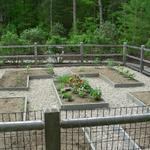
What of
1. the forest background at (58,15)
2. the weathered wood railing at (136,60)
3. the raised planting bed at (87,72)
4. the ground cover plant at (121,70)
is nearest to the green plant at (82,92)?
the ground cover plant at (121,70)

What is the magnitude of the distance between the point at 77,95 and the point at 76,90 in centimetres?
21

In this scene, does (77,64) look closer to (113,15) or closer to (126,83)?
(126,83)

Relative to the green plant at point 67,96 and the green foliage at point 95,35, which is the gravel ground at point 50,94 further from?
the green foliage at point 95,35

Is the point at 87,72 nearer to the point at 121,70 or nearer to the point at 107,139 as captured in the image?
the point at 121,70

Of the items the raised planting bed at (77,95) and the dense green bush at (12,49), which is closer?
the raised planting bed at (77,95)

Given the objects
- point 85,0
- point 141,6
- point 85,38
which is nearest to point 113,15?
point 85,0

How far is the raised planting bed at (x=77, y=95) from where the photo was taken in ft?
23.7

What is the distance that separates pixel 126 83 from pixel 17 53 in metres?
6.31

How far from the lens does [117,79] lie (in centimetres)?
1042

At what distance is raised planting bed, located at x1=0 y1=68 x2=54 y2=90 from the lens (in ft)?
30.8

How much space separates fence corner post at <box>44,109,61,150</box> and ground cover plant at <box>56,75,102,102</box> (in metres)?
5.38

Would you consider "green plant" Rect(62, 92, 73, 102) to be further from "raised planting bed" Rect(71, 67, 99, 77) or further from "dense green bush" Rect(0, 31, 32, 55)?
"dense green bush" Rect(0, 31, 32, 55)

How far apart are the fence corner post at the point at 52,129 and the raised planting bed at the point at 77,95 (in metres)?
4.90

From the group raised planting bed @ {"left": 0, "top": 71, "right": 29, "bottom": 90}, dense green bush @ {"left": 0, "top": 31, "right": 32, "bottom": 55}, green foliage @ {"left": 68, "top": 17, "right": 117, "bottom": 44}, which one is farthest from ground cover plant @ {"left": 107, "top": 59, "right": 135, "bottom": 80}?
dense green bush @ {"left": 0, "top": 31, "right": 32, "bottom": 55}
